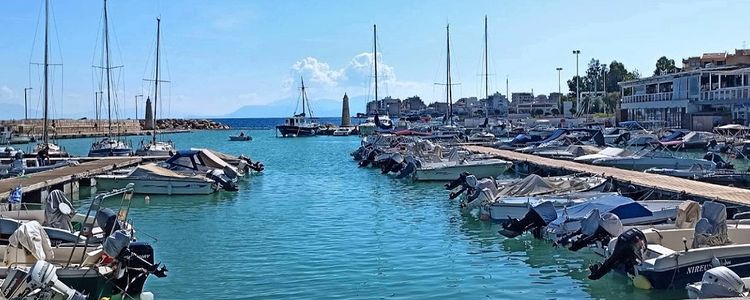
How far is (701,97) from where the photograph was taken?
81.8m

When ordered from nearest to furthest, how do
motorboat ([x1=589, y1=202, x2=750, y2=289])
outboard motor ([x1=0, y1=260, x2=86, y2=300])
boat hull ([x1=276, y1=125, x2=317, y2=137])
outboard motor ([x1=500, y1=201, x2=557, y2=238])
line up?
outboard motor ([x1=0, y1=260, x2=86, y2=300])
motorboat ([x1=589, y1=202, x2=750, y2=289])
outboard motor ([x1=500, y1=201, x2=557, y2=238])
boat hull ([x1=276, y1=125, x2=317, y2=137])

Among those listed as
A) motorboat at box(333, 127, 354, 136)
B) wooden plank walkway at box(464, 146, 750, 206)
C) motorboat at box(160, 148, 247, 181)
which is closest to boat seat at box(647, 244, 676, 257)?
wooden plank walkway at box(464, 146, 750, 206)

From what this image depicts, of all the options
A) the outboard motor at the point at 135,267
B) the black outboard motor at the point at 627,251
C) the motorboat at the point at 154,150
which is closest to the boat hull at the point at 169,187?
the motorboat at the point at 154,150

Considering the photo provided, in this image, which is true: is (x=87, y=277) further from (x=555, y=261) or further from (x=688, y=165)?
(x=688, y=165)

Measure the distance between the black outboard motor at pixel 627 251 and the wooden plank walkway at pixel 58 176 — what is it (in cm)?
2211

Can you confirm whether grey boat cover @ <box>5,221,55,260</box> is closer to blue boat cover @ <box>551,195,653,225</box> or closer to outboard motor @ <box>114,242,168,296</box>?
outboard motor @ <box>114,242,168,296</box>

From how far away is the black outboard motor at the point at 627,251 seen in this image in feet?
54.9

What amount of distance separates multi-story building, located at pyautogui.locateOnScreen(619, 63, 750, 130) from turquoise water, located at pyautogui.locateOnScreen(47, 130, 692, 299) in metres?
50.9

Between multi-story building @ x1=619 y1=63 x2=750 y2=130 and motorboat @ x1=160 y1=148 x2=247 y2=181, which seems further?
multi-story building @ x1=619 y1=63 x2=750 y2=130

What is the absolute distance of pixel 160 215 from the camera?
102ft

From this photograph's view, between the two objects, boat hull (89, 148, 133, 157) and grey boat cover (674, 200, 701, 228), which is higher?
boat hull (89, 148, 133, 157)

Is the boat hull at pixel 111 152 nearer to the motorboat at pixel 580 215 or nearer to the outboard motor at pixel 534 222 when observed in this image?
the motorboat at pixel 580 215

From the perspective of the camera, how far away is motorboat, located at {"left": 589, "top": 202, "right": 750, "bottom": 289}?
1619 cm

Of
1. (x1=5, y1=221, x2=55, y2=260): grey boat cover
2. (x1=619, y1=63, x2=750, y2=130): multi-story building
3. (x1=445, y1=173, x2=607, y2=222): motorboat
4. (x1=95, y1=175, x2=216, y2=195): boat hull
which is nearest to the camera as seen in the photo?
(x1=5, y1=221, x2=55, y2=260): grey boat cover
